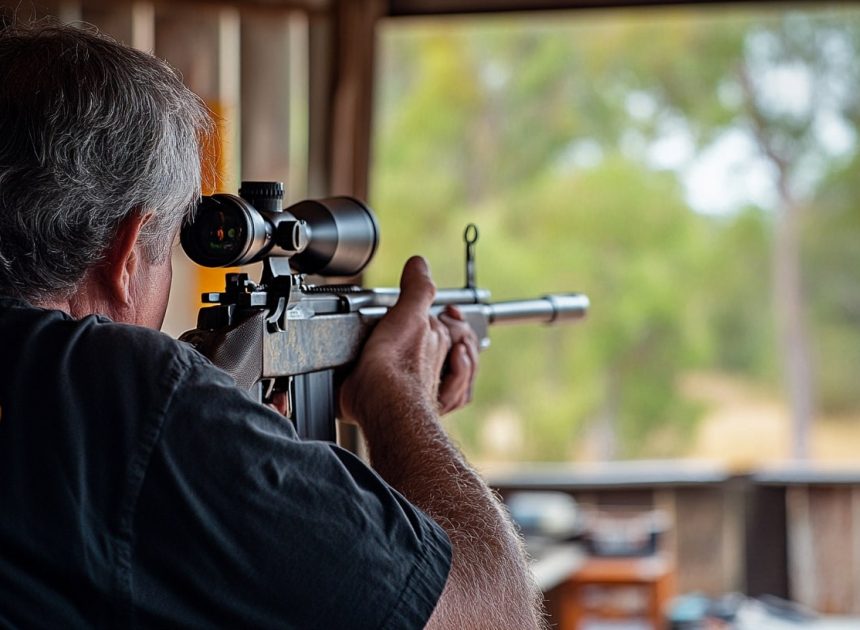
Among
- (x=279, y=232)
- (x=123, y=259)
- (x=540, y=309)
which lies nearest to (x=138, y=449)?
(x=123, y=259)

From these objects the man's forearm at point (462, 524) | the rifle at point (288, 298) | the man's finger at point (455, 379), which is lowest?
the man's forearm at point (462, 524)

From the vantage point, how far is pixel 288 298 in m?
1.23

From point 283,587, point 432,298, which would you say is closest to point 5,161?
point 283,587

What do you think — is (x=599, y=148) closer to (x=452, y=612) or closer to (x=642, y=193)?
(x=642, y=193)

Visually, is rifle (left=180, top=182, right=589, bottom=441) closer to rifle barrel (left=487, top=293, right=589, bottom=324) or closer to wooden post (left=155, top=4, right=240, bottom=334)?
rifle barrel (left=487, top=293, right=589, bottom=324)

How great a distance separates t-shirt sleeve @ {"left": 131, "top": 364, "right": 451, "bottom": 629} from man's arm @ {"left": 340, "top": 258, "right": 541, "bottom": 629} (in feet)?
0.25

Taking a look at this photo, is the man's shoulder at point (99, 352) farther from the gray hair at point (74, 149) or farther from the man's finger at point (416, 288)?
the man's finger at point (416, 288)

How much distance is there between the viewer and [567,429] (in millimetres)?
7273

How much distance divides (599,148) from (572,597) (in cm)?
382

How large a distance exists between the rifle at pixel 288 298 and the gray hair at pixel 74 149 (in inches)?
6.8

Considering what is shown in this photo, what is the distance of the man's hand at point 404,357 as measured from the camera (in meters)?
1.28

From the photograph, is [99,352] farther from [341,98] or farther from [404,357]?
[341,98]

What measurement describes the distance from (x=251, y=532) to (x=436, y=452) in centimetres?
33

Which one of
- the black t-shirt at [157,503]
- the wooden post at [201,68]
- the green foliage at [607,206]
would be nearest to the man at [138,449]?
the black t-shirt at [157,503]
